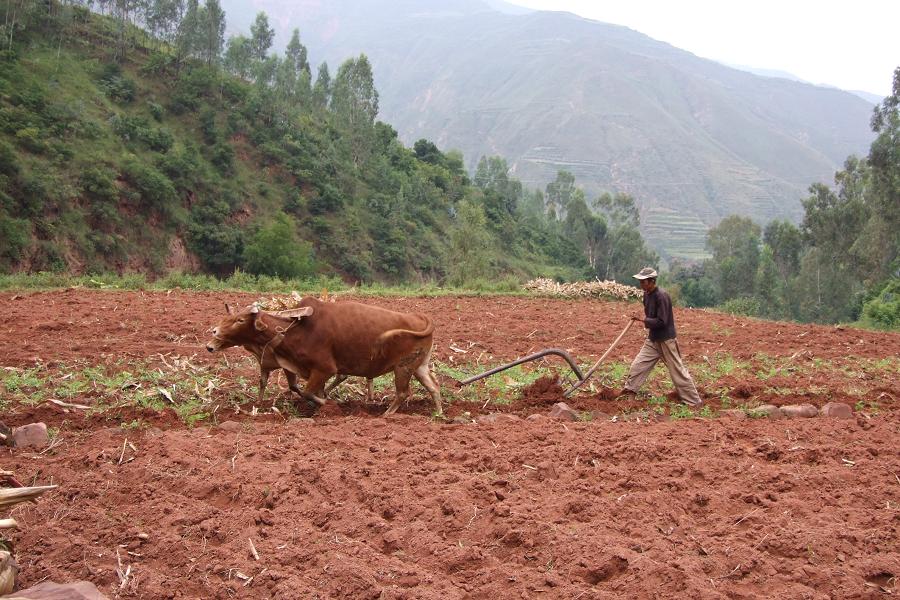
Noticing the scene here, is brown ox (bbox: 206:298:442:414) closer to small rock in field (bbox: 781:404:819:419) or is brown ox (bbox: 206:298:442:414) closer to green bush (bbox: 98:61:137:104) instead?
small rock in field (bbox: 781:404:819:419)

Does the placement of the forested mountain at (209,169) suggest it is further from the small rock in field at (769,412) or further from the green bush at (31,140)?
the small rock in field at (769,412)

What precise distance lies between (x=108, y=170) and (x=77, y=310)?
2708 cm

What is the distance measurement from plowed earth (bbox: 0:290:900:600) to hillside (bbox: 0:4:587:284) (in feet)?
98.2

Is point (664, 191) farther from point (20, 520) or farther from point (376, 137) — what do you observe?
point (20, 520)

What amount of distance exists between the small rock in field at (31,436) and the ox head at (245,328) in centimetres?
215

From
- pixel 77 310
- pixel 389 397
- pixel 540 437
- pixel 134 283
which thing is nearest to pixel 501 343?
pixel 389 397

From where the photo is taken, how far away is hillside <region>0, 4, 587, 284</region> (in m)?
38.2

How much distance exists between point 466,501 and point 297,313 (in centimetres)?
401

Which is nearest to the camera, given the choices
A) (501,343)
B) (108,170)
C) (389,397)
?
(389,397)

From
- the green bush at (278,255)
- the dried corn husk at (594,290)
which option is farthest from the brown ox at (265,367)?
the green bush at (278,255)

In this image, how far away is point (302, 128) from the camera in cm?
6050

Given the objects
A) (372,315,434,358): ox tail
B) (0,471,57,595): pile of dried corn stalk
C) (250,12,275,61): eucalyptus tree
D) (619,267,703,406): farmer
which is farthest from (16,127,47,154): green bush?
(0,471,57,595): pile of dried corn stalk

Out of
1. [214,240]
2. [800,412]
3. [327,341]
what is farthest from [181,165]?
[800,412]

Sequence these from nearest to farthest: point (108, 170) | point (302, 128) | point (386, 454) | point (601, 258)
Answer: point (386, 454) < point (108, 170) < point (302, 128) < point (601, 258)
